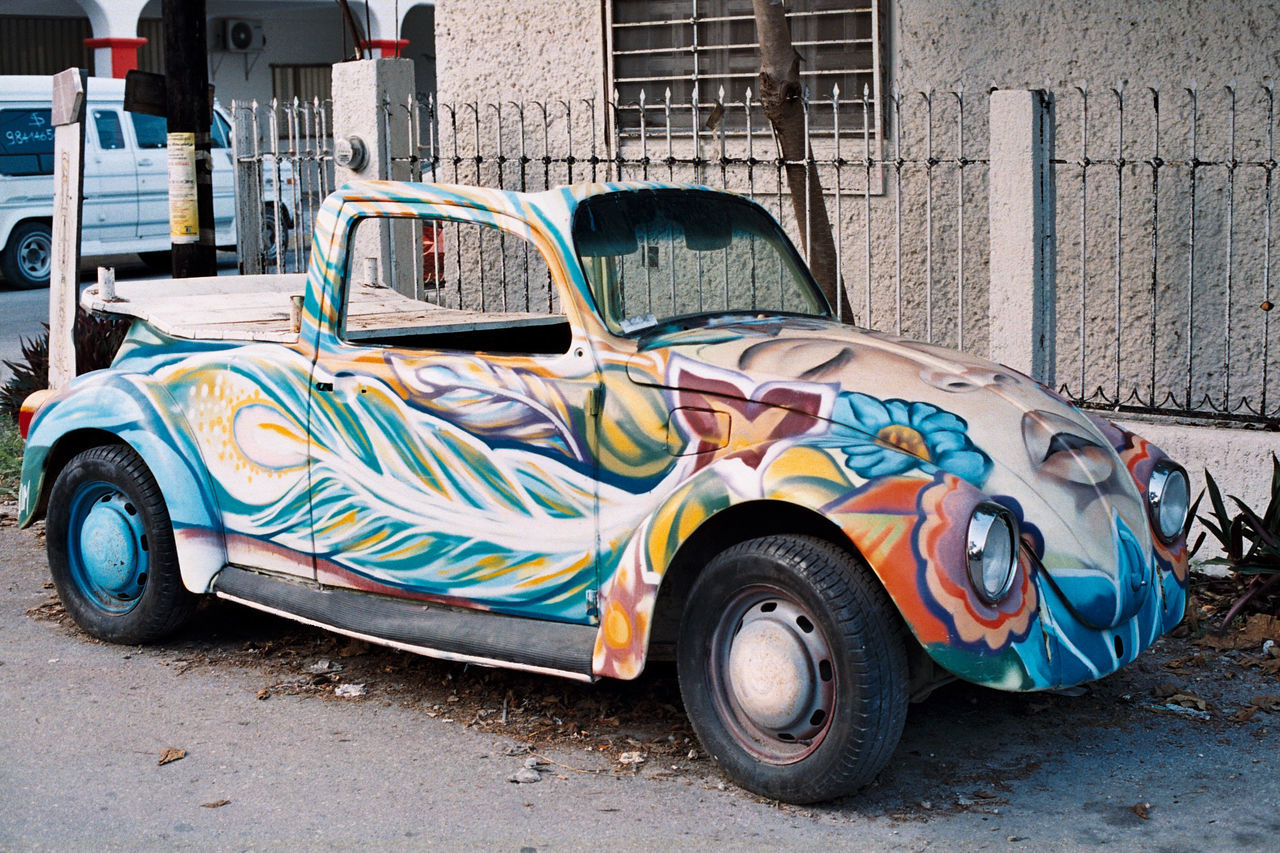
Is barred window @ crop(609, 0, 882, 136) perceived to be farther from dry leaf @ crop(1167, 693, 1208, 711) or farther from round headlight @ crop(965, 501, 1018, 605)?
round headlight @ crop(965, 501, 1018, 605)

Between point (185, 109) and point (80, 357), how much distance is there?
157 cm

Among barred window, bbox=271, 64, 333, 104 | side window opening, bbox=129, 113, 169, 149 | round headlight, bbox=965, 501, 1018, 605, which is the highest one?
barred window, bbox=271, 64, 333, 104

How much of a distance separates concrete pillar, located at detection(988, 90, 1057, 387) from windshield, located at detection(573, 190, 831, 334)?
192cm

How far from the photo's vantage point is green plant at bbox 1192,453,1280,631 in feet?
18.7

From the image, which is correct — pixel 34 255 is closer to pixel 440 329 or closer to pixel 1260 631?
pixel 440 329

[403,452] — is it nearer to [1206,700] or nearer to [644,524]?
[644,524]

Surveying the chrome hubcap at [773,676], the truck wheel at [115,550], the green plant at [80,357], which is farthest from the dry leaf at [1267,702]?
the green plant at [80,357]

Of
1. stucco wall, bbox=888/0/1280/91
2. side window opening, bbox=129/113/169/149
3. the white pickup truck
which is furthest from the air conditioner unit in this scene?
stucco wall, bbox=888/0/1280/91

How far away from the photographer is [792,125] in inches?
294

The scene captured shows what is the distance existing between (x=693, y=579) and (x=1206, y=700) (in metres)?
1.88

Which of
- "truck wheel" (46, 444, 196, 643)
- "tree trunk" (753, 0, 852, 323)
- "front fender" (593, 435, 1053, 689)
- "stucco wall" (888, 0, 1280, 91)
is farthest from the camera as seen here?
"stucco wall" (888, 0, 1280, 91)

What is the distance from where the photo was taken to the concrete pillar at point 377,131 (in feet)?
29.2

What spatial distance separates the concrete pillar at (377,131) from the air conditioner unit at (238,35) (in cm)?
1897

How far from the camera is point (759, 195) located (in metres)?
9.36
